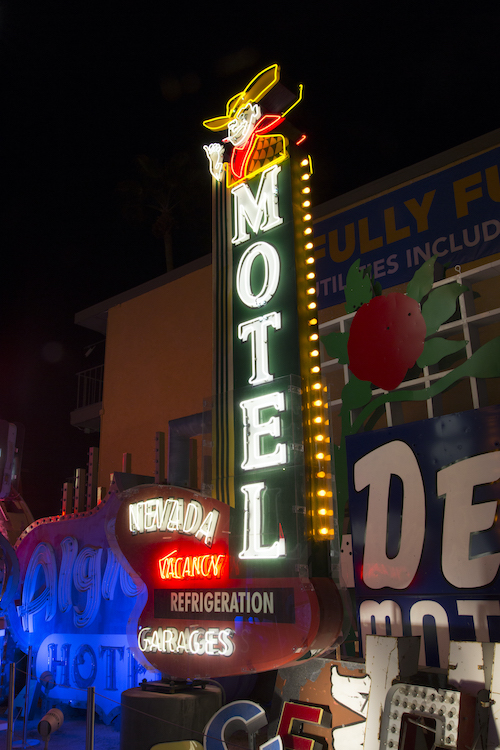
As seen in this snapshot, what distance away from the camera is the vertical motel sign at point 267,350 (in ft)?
23.6

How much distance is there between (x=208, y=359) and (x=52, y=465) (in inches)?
508

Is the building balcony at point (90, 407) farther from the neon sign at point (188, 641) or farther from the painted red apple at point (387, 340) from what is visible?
the painted red apple at point (387, 340)

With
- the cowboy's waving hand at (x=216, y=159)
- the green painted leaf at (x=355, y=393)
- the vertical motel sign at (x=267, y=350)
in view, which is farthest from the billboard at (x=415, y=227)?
the cowboy's waving hand at (x=216, y=159)

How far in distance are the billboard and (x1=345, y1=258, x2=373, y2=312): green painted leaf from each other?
2611 mm

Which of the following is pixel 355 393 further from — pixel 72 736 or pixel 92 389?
pixel 92 389

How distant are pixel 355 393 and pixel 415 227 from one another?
15.7 ft

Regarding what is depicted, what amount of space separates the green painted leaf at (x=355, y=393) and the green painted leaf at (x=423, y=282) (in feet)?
4.68

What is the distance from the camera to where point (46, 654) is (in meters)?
11.3

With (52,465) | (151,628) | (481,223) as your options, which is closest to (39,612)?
(151,628)

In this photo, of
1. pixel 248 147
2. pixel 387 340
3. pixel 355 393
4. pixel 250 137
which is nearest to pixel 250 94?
pixel 250 137

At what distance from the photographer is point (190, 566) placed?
26.5 feet

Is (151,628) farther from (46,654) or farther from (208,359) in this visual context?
(208,359)

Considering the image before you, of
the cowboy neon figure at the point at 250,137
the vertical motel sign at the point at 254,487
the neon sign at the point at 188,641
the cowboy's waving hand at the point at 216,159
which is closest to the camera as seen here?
the vertical motel sign at the point at 254,487

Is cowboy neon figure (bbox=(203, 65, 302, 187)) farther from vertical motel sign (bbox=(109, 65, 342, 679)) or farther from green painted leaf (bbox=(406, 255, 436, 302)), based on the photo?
green painted leaf (bbox=(406, 255, 436, 302))
